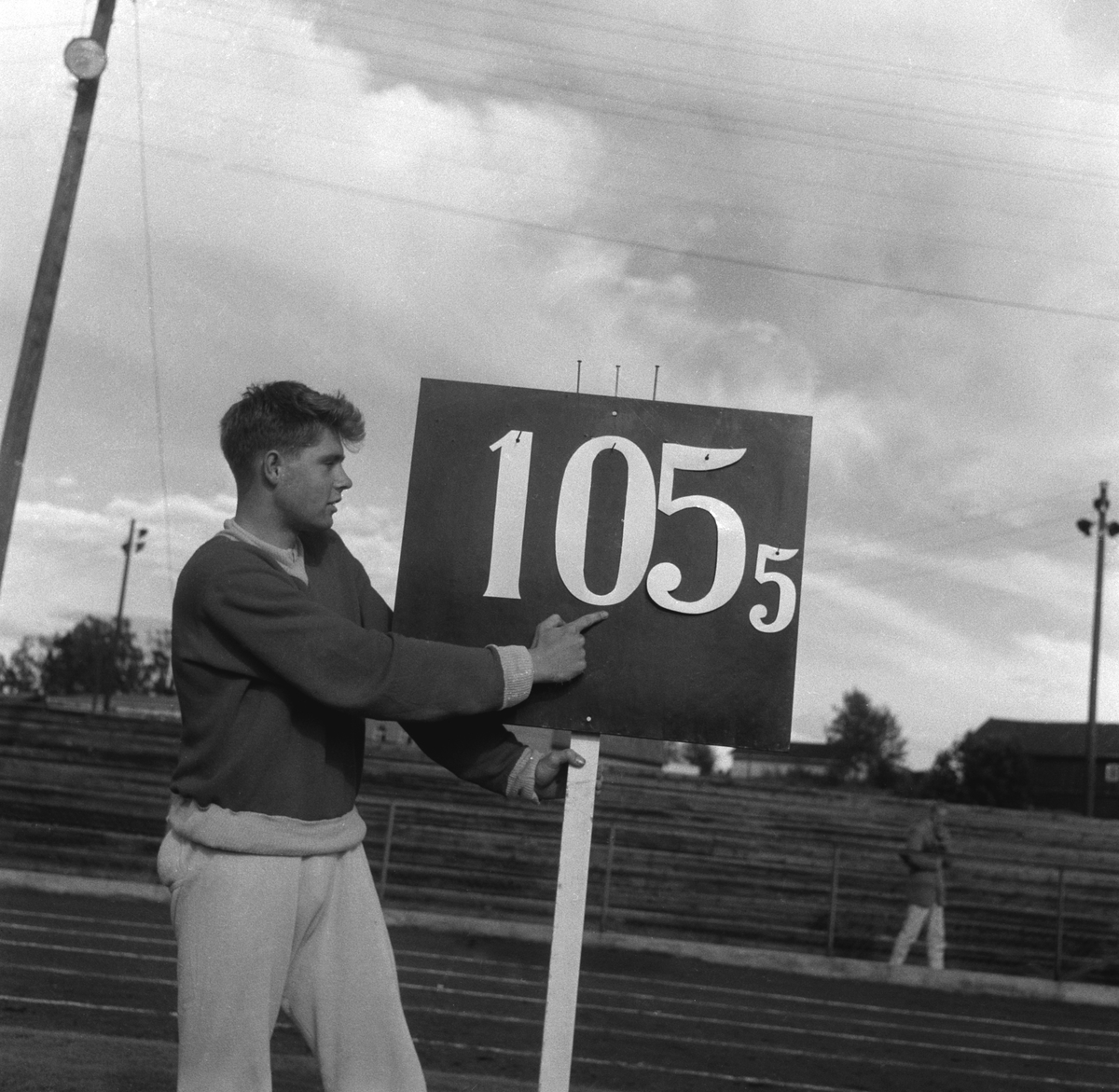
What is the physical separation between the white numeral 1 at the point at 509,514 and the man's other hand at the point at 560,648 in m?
0.11

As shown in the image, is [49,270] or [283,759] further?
[49,270]

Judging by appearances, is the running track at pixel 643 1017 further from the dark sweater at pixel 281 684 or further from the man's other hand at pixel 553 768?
the dark sweater at pixel 281 684

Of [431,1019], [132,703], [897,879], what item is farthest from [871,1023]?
[132,703]

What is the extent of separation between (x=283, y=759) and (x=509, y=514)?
71 cm

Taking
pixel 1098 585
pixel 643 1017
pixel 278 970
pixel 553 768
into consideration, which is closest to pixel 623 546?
pixel 553 768

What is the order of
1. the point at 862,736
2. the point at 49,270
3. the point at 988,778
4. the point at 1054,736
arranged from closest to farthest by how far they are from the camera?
the point at 49,270
the point at 988,778
the point at 1054,736
the point at 862,736

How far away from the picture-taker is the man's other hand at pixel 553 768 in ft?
8.96

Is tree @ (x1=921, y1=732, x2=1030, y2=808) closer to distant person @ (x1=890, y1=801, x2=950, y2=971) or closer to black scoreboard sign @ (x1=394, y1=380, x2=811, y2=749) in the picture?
distant person @ (x1=890, y1=801, x2=950, y2=971)

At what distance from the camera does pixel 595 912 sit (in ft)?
52.5

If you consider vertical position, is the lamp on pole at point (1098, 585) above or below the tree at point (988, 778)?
above

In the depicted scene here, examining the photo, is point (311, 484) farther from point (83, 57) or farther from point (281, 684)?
point (83, 57)

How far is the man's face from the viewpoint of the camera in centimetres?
252

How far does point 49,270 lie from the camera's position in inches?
468

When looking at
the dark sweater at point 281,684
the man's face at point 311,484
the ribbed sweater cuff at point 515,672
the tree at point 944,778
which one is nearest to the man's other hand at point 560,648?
the ribbed sweater cuff at point 515,672
